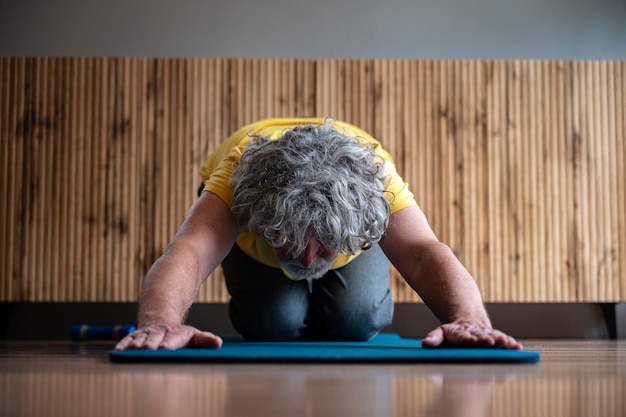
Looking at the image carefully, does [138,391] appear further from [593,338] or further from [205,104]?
[593,338]

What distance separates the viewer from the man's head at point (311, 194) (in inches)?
67.5

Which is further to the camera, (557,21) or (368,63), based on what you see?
(557,21)

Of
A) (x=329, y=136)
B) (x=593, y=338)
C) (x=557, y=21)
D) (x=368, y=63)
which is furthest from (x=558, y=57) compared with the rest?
(x=329, y=136)

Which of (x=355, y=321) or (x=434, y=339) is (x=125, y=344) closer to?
(x=434, y=339)

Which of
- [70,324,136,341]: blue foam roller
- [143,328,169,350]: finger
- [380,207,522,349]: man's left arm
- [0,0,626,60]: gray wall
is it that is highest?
[0,0,626,60]: gray wall

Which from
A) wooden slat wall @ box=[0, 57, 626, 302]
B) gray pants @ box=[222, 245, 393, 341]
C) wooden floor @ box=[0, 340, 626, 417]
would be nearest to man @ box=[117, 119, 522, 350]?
wooden floor @ box=[0, 340, 626, 417]

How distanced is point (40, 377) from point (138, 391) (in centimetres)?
28

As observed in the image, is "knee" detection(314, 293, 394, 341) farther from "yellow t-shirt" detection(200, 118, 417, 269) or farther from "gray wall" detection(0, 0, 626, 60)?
"gray wall" detection(0, 0, 626, 60)

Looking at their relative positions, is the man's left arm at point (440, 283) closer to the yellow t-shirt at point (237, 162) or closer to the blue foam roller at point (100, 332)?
the yellow t-shirt at point (237, 162)

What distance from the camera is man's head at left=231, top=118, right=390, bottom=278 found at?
1714 mm

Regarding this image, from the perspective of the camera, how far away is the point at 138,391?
36.3 inches

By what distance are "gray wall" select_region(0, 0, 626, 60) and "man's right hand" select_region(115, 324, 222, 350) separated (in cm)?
279

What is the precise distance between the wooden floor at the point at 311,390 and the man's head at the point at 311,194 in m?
0.50

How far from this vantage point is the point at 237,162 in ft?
6.58
